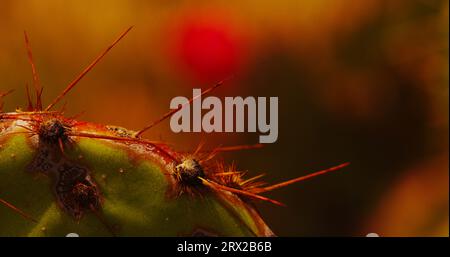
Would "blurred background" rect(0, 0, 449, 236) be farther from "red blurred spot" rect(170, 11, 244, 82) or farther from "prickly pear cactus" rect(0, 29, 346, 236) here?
"prickly pear cactus" rect(0, 29, 346, 236)

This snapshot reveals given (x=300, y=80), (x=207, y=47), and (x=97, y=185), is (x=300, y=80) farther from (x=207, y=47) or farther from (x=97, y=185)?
(x=97, y=185)

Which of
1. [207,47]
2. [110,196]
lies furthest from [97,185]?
[207,47]

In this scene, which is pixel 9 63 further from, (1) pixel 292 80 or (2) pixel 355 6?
(2) pixel 355 6

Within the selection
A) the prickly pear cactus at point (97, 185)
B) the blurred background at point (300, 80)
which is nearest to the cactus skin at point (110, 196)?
the prickly pear cactus at point (97, 185)

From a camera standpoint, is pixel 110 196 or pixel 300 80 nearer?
pixel 110 196

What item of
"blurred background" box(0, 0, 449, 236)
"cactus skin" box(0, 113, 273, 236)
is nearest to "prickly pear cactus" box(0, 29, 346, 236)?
"cactus skin" box(0, 113, 273, 236)

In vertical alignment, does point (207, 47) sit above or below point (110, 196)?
above

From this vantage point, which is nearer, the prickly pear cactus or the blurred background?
the prickly pear cactus
